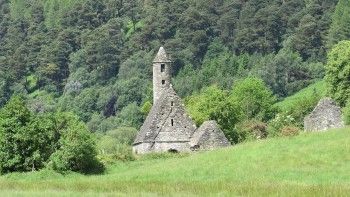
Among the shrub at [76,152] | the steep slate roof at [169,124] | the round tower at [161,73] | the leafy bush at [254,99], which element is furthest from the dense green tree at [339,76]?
the shrub at [76,152]

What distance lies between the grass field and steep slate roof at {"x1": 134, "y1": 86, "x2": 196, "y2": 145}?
42.3ft

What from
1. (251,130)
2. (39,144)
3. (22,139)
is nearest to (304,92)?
(251,130)

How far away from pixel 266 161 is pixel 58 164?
634 inches

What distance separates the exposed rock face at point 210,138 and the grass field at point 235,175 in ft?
30.1

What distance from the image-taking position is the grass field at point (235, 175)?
4303 cm

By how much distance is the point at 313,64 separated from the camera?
183250 millimetres

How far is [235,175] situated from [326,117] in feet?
88.7

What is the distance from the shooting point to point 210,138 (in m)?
80.1

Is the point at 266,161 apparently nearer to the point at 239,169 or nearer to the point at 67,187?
the point at 239,169

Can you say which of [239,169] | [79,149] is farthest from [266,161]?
[79,149]

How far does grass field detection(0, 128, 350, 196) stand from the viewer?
43.0 meters

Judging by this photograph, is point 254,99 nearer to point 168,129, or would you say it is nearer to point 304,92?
point 168,129

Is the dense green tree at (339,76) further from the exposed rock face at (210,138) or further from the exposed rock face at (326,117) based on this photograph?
the exposed rock face at (210,138)

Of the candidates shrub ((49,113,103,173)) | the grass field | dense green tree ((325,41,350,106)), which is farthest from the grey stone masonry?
dense green tree ((325,41,350,106))
